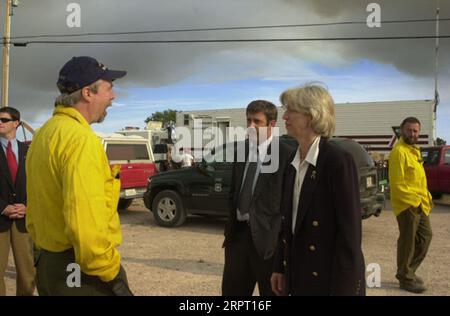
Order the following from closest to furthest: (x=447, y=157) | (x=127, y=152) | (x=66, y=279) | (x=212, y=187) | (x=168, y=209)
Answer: (x=66, y=279)
(x=212, y=187)
(x=168, y=209)
(x=127, y=152)
(x=447, y=157)

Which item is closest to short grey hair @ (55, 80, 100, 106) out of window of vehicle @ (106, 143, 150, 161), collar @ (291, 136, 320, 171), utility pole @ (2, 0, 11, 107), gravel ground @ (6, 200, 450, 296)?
collar @ (291, 136, 320, 171)

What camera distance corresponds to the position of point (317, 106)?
2357 mm

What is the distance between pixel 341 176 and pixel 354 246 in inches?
13.9

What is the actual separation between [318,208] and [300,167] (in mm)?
285

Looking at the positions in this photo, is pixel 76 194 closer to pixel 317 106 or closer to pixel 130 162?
pixel 317 106

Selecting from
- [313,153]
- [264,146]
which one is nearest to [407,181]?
[264,146]

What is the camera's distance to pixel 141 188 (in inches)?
453

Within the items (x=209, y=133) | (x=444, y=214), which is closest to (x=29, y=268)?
(x=444, y=214)

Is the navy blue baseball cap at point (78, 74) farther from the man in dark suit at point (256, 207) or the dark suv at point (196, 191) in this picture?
the dark suv at point (196, 191)

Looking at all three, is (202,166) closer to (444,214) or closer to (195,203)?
(195,203)

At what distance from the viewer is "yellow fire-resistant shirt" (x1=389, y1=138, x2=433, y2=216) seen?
529 cm

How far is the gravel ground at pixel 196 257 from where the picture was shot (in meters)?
5.41

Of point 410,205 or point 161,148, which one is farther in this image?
point 161,148

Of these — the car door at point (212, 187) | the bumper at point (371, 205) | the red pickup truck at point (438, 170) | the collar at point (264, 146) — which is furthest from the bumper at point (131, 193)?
the red pickup truck at point (438, 170)
